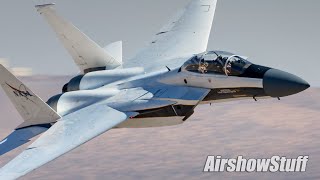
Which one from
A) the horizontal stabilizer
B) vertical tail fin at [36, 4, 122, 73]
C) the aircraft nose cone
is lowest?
the horizontal stabilizer

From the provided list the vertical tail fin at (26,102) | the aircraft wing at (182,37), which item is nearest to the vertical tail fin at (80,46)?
the aircraft wing at (182,37)

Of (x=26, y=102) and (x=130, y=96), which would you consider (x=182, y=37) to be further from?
(x=26, y=102)

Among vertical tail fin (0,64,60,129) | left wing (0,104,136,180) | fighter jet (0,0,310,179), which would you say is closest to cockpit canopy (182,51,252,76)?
fighter jet (0,0,310,179)

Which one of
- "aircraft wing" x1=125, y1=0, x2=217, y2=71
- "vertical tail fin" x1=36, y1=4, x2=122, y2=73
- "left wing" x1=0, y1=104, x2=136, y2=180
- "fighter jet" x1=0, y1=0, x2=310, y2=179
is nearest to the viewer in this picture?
"left wing" x1=0, y1=104, x2=136, y2=180

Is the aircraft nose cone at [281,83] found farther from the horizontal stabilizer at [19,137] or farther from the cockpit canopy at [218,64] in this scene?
the horizontal stabilizer at [19,137]

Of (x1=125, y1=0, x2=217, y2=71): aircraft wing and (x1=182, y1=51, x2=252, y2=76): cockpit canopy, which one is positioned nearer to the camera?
(x1=182, y1=51, x2=252, y2=76): cockpit canopy

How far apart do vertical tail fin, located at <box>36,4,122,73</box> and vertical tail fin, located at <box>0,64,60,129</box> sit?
6.91m

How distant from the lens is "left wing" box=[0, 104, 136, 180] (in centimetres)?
2360

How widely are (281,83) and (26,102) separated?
35.6 ft

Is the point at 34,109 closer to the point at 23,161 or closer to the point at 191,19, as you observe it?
the point at 23,161

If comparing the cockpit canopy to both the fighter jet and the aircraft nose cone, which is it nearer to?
the fighter jet

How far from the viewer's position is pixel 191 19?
38219mm

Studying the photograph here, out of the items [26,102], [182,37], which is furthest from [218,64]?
[182,37]

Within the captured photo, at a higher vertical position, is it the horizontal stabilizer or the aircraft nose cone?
the aircraft nose cone
